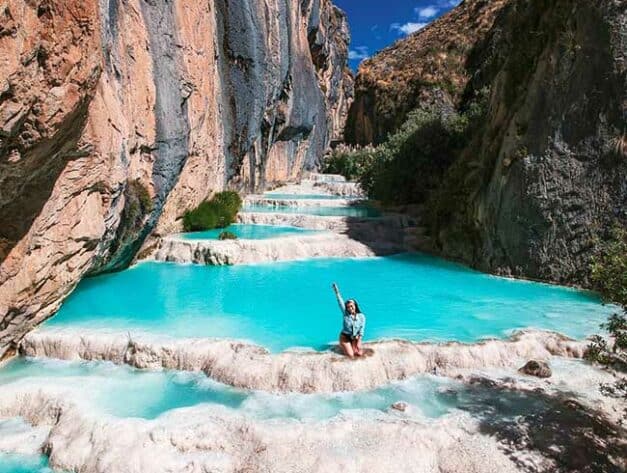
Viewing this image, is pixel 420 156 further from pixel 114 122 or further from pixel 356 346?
pixel 356 346

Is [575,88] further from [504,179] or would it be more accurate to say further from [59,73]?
[59,73]

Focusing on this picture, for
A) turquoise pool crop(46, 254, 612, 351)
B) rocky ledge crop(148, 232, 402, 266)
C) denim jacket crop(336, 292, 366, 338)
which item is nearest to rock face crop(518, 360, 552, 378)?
turquoise pool crop(46, 254, 612, 351)

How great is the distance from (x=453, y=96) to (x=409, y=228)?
1116 inches

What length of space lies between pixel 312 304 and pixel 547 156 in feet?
27.6

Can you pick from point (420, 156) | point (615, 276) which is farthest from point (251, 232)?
point (615, 276)

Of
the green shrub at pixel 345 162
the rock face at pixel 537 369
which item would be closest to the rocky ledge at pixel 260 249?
the rock face at pixel 537 369

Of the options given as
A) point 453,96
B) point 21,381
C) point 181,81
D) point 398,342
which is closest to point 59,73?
point 21,381

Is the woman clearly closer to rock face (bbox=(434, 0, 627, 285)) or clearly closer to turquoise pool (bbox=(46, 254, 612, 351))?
turquoise pool (bbox=(46, 254, 612, 351))

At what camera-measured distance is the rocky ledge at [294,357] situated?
8453mm

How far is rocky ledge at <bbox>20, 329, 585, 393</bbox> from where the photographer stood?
8453mm

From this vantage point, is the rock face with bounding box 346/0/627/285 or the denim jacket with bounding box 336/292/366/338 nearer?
the denim jacket with bounding box 336/292/366/338

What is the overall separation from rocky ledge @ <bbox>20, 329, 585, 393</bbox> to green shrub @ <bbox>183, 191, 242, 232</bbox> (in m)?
11.5

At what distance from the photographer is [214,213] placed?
73.4 ft

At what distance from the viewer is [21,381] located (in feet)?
27.9
